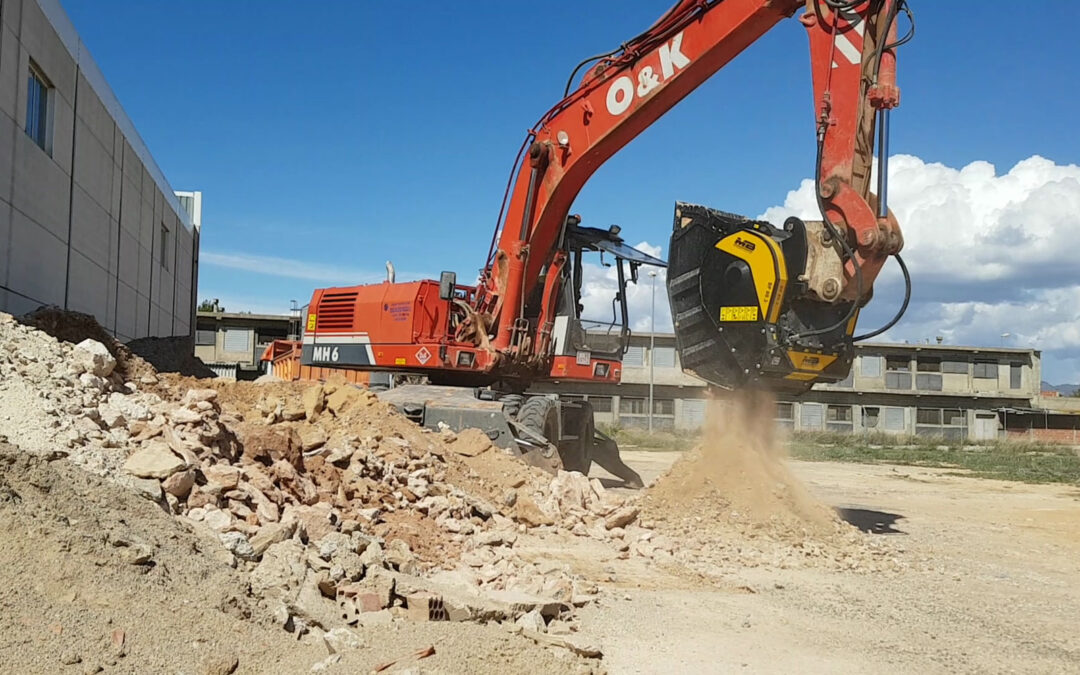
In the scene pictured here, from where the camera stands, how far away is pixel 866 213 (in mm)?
8633

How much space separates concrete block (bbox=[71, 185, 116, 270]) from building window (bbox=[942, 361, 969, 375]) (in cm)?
4133

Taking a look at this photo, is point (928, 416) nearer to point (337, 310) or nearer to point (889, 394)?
point (889, 394)

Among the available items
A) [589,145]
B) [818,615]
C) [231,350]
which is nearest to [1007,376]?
[231,350]

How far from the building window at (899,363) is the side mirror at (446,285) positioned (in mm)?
38071

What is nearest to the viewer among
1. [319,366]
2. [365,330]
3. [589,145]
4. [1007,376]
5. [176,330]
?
[589,145]

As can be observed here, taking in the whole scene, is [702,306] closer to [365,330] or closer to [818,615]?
[818,615]

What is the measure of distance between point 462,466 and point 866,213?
16.6 feet

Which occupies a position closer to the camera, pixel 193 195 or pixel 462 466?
A: pixel 462 466

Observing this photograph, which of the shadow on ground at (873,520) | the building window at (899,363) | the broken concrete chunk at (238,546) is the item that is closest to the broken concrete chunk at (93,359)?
the broken concrete chunk at (238,546)

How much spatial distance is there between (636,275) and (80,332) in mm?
7072

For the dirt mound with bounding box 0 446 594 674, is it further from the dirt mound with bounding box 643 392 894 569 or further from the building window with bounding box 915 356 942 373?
the building window with bounding box 915 356 942 373

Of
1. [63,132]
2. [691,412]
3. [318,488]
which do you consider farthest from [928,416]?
[318,488]

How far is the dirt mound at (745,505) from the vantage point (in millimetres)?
8898

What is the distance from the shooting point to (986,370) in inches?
1864
